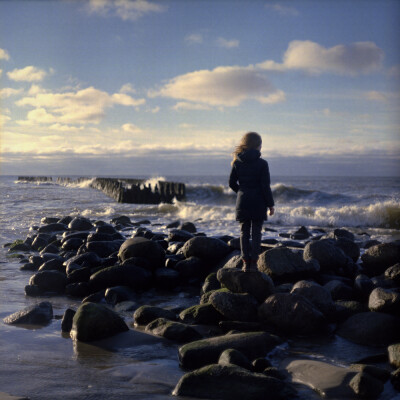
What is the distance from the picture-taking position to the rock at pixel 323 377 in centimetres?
312

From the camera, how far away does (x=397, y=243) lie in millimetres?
6539

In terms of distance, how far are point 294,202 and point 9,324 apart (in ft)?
73.9

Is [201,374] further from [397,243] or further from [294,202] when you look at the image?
[294,202]

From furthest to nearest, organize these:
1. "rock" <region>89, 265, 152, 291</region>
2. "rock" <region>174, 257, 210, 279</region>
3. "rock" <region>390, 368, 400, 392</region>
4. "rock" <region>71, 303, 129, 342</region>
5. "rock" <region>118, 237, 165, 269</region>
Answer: "rock" <region>118, 237, 165, 269</region> → "rock" <region>174, 257, 210, 279</region> → "rock" <region>89, 265, 152, 291</region> → "rock" <region>71, 303, 129, 342</region> → "rock" <region>390, 368, 400, 392</region>

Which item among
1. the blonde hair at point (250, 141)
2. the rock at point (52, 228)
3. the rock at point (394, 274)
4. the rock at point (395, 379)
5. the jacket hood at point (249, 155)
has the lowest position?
the rock at point (395, 379)

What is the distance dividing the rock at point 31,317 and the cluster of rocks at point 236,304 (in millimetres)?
16

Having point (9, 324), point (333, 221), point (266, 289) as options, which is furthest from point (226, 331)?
point (333, 221)

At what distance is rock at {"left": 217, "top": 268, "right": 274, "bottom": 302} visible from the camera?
16.4ft

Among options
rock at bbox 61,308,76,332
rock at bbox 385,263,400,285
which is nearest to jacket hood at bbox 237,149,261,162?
rock at bbox 385,263,400,285

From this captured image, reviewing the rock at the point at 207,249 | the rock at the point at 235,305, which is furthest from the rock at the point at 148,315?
the rock at the point at 207,249

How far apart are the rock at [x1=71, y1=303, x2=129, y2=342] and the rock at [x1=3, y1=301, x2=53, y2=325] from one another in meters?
0.65

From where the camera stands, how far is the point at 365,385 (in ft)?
10.1

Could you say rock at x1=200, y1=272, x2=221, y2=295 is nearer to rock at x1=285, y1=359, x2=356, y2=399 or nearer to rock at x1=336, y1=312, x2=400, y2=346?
Result: rock at x1=336, y1=312, x2=400, y2=346

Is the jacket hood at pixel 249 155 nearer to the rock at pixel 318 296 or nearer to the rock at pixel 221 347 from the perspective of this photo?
the rock at pixel 318 296
